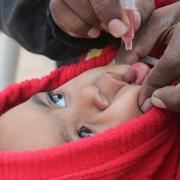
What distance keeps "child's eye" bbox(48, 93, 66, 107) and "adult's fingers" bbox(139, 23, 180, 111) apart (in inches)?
5.6

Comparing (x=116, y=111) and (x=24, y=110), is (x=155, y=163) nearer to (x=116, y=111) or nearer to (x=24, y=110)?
(x=116, y=111)

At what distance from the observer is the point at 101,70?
81 centimetres

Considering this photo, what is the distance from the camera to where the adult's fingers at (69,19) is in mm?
830

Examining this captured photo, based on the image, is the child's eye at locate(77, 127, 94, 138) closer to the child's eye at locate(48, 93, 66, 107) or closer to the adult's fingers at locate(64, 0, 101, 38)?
the child's eye at locate(48, 93, 66, 107)

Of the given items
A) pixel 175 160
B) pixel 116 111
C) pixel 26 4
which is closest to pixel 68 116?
pixel 116 111

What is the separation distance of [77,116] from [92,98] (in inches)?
1.4

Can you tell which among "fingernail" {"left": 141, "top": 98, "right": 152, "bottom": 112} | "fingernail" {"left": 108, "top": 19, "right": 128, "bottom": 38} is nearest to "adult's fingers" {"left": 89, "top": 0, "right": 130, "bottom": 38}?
"fingernail" {"left": 108, "top": 19, "right": 128, "bottom": 38}

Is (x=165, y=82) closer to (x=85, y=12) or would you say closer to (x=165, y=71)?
(x=165, y=71)

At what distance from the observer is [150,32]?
0.84 meters

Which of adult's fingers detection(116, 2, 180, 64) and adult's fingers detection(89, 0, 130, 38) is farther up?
adult's fingers detection(89, 0, 130, 38)

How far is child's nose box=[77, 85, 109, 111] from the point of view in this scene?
0.74 meters

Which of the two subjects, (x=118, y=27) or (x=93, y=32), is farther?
(x=93, y=32)

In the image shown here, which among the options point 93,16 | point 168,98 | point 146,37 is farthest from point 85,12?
point 168,98

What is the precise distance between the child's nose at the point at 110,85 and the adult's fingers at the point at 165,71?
44mm
